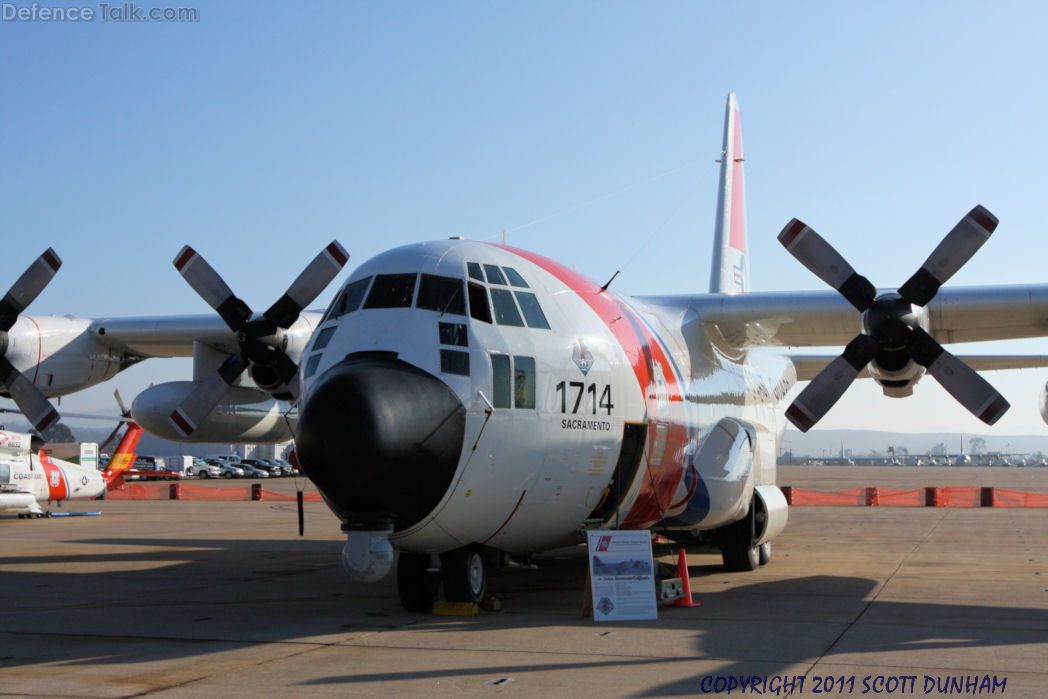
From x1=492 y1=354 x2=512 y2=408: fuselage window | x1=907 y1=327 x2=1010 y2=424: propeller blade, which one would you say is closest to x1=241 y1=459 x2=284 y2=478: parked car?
x1=907 y1=327 x2=1010 y2=424: propeller blade

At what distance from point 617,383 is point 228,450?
11874cm

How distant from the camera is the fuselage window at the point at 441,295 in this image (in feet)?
30.6

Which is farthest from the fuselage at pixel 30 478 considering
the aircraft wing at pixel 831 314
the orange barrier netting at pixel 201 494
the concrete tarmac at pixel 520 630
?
the aircraft wing at pixel 831 314

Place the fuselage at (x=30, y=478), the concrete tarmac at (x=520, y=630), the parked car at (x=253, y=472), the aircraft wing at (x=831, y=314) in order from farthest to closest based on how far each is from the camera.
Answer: the parked car at (x=253, y=472) < the fuselage at (x=30, y=478) < the aircraft wing at (x=831, y=314) < the concrete tarmac at (x=520, y=630)

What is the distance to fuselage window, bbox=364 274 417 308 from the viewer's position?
938 cm

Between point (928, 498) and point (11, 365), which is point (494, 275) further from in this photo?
point (928, 498)

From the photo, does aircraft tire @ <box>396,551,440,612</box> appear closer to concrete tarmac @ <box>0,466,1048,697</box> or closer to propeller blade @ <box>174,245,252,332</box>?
concrete tarmac @ <box>0,466,1048,697</box>

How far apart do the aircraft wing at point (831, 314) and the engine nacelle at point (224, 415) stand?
22.2 feet

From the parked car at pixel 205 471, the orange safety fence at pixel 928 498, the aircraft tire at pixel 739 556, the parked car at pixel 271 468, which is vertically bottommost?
the parked car at pixel 271 468

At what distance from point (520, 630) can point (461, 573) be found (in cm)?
94

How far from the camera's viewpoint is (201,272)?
14.0 meters

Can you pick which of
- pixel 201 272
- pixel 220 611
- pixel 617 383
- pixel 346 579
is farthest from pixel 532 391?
pixel 201 272

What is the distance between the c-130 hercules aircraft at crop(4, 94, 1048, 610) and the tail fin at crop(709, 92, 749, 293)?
111 inches

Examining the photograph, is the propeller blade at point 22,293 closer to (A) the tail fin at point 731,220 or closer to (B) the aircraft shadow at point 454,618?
(B) the aircraft shadow at point 454,618
